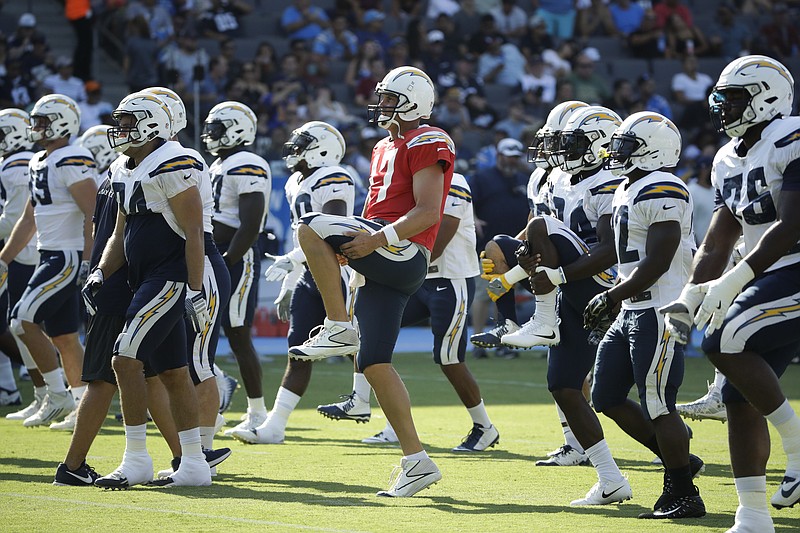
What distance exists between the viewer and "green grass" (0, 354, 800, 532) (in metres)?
5.54

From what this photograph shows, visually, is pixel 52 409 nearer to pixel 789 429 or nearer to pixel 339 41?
pixel 789 429

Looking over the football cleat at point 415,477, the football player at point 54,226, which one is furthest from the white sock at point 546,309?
the football player at point 54,226

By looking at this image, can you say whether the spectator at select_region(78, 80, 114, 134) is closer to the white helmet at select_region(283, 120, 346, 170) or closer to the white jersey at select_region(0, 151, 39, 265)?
the white jersey at select_region(0, 151, 39, 265)

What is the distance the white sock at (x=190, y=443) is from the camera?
6.58 m

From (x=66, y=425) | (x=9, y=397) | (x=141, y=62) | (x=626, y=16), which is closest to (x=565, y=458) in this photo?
(x=66, y=425)

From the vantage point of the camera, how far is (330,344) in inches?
238

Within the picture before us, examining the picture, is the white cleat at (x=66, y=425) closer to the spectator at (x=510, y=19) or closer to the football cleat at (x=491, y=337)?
the football cleat at (x=491, y=337)

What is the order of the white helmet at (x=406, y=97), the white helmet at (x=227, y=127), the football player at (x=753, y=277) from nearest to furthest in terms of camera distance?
1. the football player at (x=753, y=277)
2. the white helmet at (x=406, y=97)
3. the white helmet at (x=227, y=127)

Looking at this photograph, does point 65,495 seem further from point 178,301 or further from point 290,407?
point 290,407

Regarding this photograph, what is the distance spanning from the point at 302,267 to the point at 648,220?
343cm

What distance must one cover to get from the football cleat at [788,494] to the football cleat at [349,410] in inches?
130

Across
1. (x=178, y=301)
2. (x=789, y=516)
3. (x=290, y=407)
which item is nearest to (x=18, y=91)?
(x=290, y=407)

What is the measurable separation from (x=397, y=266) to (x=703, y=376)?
733 centimetres

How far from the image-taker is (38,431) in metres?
9.00
